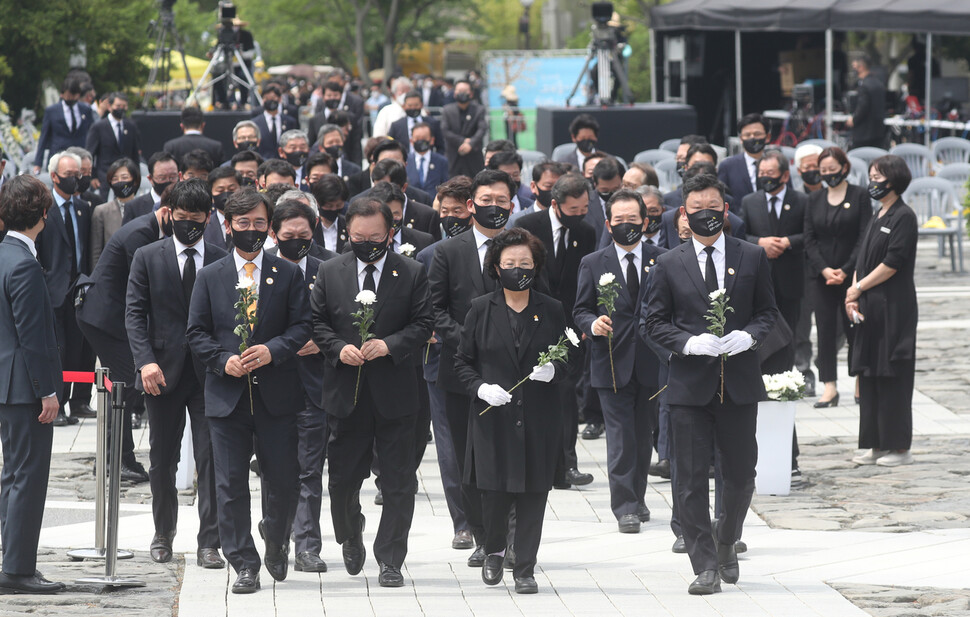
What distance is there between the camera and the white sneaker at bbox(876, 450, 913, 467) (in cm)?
1113

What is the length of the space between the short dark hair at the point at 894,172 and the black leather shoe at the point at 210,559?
5606mm

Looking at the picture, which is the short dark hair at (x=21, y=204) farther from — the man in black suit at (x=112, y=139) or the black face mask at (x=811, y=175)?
the man in black suit at (x=112, y=139)

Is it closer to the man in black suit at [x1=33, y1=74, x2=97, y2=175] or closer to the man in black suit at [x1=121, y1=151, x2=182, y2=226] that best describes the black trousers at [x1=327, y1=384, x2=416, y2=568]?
the man in black suit at [x1=121, y1=151, x2=182, y2=226]

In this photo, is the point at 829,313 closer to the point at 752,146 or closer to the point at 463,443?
the point at 752,146

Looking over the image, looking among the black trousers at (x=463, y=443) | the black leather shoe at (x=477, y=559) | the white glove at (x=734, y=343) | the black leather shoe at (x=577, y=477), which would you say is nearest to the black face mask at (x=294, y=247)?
the black trousers at (x=463, y=443)

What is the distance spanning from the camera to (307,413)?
357 inches

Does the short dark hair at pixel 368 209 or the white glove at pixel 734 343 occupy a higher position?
the short dark hair at pixel 368 209

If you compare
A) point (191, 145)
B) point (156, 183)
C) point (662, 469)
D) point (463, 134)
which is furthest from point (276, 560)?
point (463, 134)

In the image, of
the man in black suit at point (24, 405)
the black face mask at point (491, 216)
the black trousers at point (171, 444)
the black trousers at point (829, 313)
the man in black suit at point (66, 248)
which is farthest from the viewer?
the black trousers at point (829, 313)

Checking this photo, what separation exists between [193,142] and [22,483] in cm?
903

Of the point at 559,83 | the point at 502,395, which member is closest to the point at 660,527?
the point at 502,395

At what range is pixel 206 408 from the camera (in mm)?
7871

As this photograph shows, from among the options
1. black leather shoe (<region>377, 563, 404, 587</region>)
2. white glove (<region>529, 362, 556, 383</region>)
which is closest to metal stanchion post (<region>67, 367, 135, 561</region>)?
black leather shoe (<region>377, 563, 404, 587</region>)

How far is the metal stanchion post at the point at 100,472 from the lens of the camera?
26.3 ft
